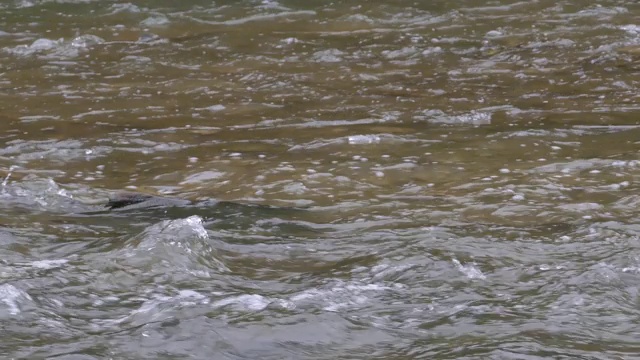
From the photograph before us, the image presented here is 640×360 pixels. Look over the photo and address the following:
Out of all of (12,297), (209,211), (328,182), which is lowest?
(328,182)

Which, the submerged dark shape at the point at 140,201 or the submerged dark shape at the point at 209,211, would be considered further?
the submerged dark shape at the point at 140,201

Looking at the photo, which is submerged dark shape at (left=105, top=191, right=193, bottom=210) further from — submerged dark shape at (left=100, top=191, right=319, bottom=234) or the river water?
the river water

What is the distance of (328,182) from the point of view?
637 cm

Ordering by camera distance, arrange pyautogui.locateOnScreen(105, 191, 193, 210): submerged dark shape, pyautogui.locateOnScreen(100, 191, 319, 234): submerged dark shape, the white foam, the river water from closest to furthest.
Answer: the river water
the white foam
pyautogui.locateOnScreen(100, 191, 319, 234): submerged dark shape
pyautogui.locateOnScreen(105, 191, 193, 210): submerged dark shape

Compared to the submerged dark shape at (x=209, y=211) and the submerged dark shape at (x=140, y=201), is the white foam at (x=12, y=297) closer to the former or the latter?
the submerged dark shape at (x=209, y=211)

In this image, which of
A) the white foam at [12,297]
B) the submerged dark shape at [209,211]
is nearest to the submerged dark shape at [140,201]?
the submerged dark shape at [209,211]

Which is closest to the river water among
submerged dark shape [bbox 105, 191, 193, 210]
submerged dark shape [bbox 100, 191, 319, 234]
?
submerged dark shape [bbox 100, 191, 319, 234]

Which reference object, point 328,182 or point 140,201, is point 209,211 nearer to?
point 140,201

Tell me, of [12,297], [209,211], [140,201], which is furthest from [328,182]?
[12,297]

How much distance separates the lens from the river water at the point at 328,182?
4.05 m

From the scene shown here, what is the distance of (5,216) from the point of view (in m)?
5.64

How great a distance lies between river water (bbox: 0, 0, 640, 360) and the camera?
4.05m

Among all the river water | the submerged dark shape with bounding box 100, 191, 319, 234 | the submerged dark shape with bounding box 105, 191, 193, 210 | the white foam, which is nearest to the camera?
the river water

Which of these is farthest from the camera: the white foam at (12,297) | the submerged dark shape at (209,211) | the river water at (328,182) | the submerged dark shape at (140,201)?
the submerged dark shape at (140,201)
